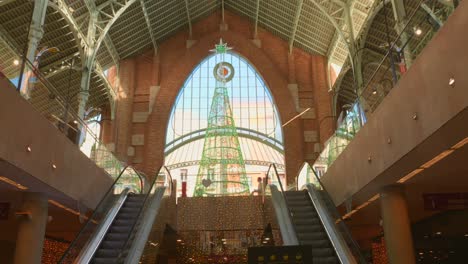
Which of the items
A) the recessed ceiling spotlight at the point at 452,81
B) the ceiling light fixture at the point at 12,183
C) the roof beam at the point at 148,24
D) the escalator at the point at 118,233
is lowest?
the escalator at the point at 118,233

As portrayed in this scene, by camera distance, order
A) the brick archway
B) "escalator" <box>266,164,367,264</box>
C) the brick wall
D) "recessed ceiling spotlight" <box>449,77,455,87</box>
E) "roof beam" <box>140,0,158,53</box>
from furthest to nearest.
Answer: the brick wall → the brick archway → "roof beam" <box>140,0,158,53</box> → "escalator" <box>266,164,367,264</box> → "recessed ceiling spotlight" <box>449,77,455,87</box>

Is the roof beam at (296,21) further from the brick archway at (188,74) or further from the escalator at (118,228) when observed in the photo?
the escalator at (118,228)

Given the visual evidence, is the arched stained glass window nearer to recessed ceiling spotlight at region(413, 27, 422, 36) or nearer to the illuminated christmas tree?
the illuminated christmas tree

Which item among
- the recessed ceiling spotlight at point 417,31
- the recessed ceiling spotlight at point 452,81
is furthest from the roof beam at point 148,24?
the recessed ceiling spotlight at point 452,81

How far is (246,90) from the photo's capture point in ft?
111

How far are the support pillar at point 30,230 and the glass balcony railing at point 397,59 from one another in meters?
8.36

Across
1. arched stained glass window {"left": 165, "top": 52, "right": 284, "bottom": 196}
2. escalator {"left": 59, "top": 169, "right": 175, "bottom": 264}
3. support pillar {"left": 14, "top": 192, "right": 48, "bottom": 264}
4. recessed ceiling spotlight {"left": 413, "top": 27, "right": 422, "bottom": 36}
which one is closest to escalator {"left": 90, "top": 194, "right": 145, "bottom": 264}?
escalator {"left": 59, "top": 169, "right": 175, "bottom": 264}

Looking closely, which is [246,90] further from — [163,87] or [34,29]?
[34,29]

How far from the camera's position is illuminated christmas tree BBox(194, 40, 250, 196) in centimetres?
2105

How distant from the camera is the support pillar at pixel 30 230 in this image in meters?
10.5

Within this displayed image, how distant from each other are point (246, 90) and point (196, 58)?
4371mm

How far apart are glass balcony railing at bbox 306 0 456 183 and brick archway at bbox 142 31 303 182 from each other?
52.3 ft

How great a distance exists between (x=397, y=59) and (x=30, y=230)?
9105 mm

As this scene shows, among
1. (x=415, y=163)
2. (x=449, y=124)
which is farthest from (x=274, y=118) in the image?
(x=449, y=124)
